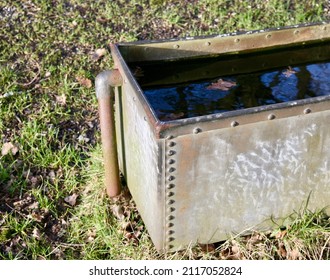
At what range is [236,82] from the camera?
11.9 feet

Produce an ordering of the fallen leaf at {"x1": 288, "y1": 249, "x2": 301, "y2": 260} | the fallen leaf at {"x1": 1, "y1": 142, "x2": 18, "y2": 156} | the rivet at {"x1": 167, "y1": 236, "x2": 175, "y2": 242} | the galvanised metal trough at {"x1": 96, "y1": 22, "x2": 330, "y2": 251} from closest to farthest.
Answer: the galvanised metal trough at {"x1": 96, "y1": 22, "x2": 330, "y2": 251} < the rivet at {"x1": 167, "y1": 236, "x2": 175, "y2": 242} < the fallen leaf at {"x1": 288, "y1": 249, "x2": 301, "y2": 260} < the fallen leaf at {"x1": 1, "y1": 142, "x2": 18, "y2": 156}

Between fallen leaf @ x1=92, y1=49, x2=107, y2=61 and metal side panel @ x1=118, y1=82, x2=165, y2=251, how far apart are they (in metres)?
1.76

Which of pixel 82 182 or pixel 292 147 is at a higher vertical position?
pixel 292 147

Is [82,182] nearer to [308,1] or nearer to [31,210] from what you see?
[31,210]

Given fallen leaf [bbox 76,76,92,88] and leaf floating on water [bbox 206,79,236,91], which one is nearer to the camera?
leaf floating on water [bbox 206,79,236,91]

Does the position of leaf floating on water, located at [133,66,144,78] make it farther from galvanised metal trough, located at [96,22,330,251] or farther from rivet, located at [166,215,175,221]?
rivet, located at [166,215,175,221]

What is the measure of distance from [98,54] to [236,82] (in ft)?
5.67

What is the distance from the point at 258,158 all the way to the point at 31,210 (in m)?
1.59

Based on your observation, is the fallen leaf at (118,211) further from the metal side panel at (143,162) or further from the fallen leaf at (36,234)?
the fallen leaf at (36,234)

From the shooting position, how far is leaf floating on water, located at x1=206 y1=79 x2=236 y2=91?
3562 mm

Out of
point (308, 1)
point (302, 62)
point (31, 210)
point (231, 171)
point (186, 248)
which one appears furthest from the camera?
point (308, 1)

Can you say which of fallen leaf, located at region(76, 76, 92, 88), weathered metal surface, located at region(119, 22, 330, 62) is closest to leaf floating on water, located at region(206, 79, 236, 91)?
weathered metal surface, located at region(119, 22, 330, 62)
